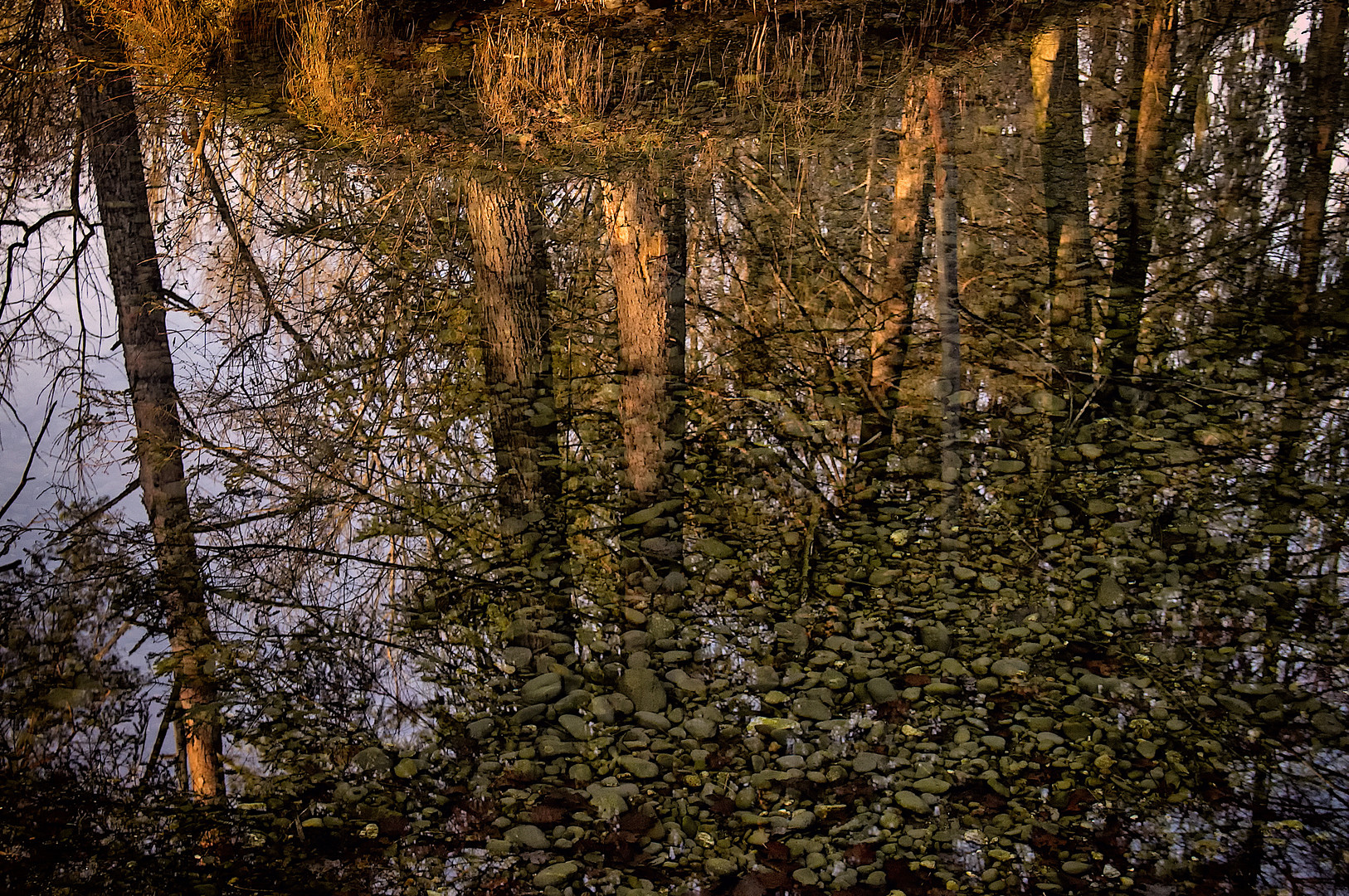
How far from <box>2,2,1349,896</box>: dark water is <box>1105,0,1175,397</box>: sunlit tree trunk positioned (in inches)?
1.3

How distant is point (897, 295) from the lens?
16.4 feet

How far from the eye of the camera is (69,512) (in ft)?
12.2

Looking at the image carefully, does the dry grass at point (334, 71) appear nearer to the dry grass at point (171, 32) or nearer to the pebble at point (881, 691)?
the dry grass at point (171, 32)

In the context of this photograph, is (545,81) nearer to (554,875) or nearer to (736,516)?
(736,516)

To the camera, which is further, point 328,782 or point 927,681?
point 927,681

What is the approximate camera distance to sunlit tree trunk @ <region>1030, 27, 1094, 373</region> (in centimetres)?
469

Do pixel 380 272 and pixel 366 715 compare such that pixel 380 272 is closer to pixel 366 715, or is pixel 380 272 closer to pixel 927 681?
pixel 366 715

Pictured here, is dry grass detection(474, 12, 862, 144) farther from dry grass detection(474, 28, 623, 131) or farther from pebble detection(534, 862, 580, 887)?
pebble detection(534, 862, 580, 887)

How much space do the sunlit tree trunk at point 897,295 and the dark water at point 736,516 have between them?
0.08 feet

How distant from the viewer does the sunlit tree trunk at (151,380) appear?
9.18 ft

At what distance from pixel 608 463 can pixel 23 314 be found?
139 inches

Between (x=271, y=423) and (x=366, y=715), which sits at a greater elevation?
(x=271, y=423)

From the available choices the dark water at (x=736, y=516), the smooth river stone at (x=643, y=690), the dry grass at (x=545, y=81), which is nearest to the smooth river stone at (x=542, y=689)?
the dark water at (x=736, y=516)

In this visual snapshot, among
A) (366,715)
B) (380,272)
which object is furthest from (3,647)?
(380,272)
